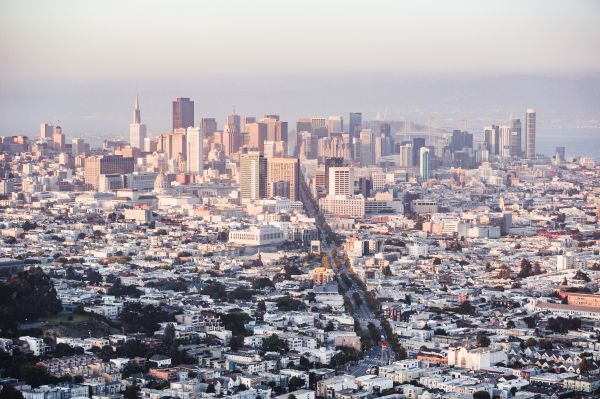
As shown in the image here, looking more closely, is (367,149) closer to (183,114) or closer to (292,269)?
(183,114)

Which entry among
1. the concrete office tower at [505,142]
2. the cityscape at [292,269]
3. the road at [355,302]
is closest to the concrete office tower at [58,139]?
the cityscape at [292,269]

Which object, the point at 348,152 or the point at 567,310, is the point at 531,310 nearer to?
the point at 567,310

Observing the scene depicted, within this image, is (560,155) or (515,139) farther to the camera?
(515,139)

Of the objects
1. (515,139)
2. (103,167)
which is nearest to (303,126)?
(515,139)

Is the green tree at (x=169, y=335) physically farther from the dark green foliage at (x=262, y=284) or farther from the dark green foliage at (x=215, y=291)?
the dark green foliage at (x=262, y=284)

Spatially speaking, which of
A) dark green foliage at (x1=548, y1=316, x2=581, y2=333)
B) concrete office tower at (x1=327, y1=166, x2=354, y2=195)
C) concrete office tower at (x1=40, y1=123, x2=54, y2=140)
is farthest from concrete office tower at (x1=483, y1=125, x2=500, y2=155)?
dark green foliage at (x1=548, y1=316, x2=581, y2=333)
